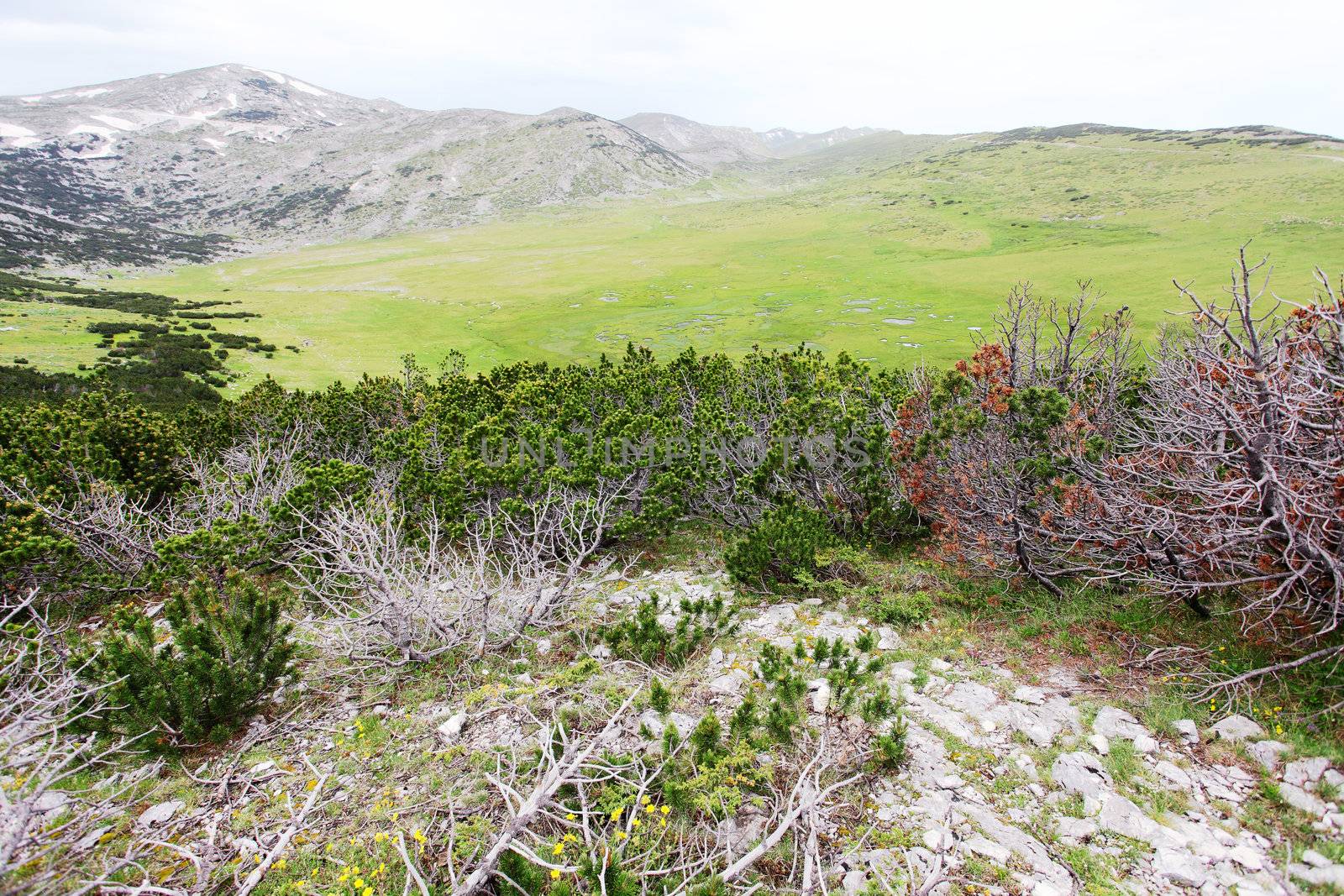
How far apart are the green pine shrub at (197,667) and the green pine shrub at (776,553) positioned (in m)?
4.45

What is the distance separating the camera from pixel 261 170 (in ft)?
408

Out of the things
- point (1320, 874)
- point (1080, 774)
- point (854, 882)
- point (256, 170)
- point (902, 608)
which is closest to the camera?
point (1320, 874)

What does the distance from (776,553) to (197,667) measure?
17.6ft

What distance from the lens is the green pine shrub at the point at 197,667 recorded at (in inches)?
177

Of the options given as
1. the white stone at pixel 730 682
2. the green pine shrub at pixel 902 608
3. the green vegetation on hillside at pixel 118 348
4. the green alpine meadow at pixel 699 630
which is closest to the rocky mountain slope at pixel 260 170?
the green vegetation on hillside at pixel 118 348

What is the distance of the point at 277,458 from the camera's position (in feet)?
30.6

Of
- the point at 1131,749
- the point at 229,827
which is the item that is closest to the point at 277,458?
the point at 229,827

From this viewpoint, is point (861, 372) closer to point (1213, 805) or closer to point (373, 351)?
point (1213, 805)

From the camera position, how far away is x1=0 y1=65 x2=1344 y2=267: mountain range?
8919cm

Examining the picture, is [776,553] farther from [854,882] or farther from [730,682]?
[854,882]

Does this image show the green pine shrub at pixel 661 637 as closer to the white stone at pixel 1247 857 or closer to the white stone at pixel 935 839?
the white stone at pixel 935 839

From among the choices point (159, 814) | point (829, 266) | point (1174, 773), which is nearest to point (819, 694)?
point (1174, 773)

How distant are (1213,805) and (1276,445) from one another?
249 centimetres

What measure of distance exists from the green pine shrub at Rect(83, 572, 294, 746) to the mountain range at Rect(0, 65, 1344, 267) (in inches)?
3256
